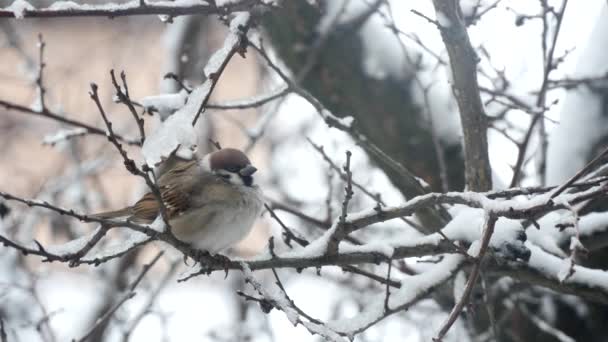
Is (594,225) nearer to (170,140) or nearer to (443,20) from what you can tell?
(443,20)

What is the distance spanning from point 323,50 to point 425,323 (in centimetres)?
182

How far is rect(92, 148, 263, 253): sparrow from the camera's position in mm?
3096

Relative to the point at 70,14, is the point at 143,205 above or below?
above

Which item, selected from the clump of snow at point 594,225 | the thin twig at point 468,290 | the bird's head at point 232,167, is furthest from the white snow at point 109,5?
the clump of snow at point 594,225

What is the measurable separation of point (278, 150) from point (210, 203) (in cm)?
408

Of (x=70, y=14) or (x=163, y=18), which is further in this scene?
(x=163, y=18)

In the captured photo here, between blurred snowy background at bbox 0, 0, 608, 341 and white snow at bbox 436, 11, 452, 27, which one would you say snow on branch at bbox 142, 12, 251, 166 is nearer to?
blurred snowy background at bbox 0, 0, 608, 341

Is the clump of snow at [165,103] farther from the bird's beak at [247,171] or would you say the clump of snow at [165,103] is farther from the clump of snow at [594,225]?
the clump of snow at [594,225]

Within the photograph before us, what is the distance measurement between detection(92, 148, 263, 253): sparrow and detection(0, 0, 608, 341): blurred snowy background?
349 mm

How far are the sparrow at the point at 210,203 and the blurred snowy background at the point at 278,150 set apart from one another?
0.35 meters

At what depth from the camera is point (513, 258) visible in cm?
227

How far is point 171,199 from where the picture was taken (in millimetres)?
3240

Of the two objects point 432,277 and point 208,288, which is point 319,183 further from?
point 432,277

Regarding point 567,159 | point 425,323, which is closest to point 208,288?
point 425,323
